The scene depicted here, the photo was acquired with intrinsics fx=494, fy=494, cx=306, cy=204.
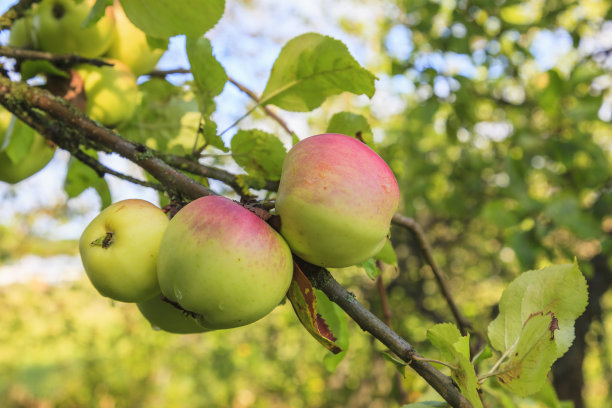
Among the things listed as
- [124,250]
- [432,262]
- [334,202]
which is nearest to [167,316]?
[124,250]

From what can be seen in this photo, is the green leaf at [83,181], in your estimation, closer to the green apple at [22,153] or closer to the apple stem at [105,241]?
the green apple at [22,153]

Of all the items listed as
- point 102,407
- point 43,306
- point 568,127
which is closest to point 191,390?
point 102,407

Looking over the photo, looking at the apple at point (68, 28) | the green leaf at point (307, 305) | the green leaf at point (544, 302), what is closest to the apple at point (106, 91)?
the apple at point (68, 28)

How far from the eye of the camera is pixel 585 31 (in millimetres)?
2475

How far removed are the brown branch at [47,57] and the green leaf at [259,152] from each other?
0.18 metres

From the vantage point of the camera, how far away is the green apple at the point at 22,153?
1.91 feet

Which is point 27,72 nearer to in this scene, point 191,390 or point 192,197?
point 192,197

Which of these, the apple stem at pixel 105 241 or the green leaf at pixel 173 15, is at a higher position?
the green leaf at pixel 173 15

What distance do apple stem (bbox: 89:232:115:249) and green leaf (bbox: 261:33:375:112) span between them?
250 millimetres

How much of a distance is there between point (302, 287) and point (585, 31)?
268cm

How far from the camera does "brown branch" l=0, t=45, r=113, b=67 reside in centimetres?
54

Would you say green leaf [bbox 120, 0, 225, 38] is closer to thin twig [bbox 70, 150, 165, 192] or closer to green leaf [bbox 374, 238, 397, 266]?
thin twig [bbox 70, 150, 165, 192]

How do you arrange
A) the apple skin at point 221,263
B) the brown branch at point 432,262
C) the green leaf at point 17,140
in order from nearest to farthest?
the apple skin at point 221,263, the green leaf at point 17,140, the brown branch at point 432,262

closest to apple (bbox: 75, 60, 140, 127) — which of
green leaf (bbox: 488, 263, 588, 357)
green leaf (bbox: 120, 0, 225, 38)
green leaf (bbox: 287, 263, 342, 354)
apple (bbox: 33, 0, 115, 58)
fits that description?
apple (bbox: 33, 0, 115, 58)
